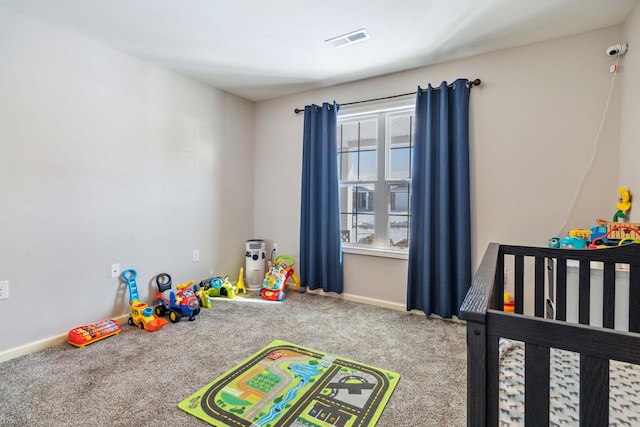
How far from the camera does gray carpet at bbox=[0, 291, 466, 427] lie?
1524 mm

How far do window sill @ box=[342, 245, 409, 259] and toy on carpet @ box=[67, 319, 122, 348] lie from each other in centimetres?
219

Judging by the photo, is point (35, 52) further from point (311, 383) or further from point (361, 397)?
point (361, 397)

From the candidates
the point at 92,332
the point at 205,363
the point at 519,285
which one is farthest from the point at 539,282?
the point at 92,332

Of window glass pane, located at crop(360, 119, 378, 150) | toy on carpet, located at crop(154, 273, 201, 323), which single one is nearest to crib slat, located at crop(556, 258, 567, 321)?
window glass pane, located at crop(360, 119, 378, 150)

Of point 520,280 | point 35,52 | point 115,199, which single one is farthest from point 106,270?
point 520,280

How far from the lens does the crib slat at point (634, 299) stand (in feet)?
4.08

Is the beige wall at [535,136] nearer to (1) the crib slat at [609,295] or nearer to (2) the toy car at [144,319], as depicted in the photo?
(1) the crib slat at [609,295]

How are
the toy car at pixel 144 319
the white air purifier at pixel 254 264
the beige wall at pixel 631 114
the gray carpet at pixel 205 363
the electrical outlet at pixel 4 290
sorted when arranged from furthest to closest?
the white air purifier at pixel 254 264, the toy car at pixel 144 319, the electrical outlet at pixel 4 290, the beige wall at pixel 631 114, the gray carpet at pixel 205 363

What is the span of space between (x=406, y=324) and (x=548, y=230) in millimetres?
1371

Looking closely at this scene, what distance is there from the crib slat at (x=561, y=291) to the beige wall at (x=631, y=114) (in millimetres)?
941

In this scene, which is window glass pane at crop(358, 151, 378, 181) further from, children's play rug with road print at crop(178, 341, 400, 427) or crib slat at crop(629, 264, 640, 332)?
crib slat at crop(629, 264, 640, 332)

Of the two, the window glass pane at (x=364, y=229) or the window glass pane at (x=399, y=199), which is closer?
the window glass pane at (x=399, y=199)

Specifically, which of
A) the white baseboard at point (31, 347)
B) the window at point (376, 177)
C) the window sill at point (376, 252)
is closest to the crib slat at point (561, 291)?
the window sill at point (376, 252)

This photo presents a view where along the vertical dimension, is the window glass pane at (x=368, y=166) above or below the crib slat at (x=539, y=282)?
above
